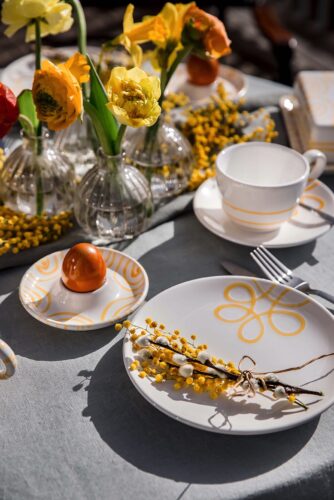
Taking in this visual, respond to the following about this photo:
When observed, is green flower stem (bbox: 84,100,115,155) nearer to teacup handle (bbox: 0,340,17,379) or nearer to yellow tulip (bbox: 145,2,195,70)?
yellow tulip (bbox: 145,2,195,70)

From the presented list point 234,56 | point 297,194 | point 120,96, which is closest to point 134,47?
point 120,96

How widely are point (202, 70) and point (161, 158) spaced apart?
0.42 meters

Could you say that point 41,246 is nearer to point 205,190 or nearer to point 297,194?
point 205,190

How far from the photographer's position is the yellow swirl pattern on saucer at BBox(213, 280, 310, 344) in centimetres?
81

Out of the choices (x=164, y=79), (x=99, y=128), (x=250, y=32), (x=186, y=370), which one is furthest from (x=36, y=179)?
(x=250, y=32)

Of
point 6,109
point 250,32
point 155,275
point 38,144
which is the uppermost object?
point 6,109

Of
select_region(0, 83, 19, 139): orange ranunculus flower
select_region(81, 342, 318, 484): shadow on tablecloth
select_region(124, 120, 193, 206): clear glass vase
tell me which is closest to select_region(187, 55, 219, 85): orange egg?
select_region(124, 120, 193, 206): clear glass vase

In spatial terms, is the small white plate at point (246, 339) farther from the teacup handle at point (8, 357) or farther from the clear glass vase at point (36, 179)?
the clear glass vase at point (36, 179)

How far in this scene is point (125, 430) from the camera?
2.28 ft

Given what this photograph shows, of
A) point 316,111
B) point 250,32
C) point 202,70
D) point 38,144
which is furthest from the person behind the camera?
point 250,32

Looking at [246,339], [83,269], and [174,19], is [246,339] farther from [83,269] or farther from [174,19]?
[174,19]

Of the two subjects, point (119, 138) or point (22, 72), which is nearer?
point (119, 138)

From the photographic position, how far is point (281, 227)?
105cm

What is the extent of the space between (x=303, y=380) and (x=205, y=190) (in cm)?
47
